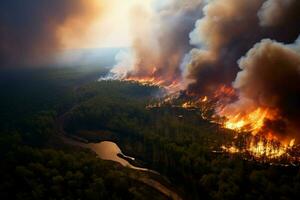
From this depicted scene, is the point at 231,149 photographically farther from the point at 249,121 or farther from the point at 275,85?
the point at 275,85

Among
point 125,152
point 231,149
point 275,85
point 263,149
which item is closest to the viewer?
point 263,149

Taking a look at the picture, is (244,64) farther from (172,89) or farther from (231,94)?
(172,89)

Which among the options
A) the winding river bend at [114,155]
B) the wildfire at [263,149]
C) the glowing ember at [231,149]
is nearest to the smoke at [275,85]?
the wildfire at [263,149]

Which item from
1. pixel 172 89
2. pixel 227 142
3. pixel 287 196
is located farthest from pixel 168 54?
pixel 287 196

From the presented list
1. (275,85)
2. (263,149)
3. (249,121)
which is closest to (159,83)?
(249,121)

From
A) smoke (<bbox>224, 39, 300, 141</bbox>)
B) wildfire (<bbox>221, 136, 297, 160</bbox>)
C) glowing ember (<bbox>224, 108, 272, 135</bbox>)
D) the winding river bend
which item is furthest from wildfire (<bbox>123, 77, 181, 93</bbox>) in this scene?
wildfire (<bbox>221, 136, 297, 160</bbox>)

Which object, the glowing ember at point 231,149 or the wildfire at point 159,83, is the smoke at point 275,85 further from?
the wildfire at point 159,83

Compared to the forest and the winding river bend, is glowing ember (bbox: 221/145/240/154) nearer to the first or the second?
the forest

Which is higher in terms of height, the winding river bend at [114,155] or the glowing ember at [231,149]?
the glowing ember at [231,149]
